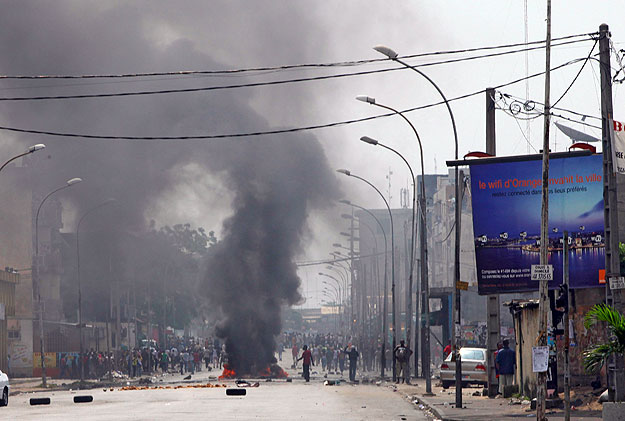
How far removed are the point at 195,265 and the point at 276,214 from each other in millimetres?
41263

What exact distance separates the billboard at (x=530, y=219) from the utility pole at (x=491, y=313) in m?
0.82

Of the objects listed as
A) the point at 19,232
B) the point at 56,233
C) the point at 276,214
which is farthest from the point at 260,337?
the point at 56,233

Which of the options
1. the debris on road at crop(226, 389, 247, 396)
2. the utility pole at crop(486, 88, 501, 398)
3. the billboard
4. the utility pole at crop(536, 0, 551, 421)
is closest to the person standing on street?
the utility pole at crop(486, 88, 501, 398)

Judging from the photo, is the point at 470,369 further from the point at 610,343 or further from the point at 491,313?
the point at 610,343

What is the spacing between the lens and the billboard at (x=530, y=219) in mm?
27859

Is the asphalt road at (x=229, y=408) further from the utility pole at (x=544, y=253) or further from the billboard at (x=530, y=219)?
the utility pole at (x=544, y=253)

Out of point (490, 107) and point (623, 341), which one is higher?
point (490, 107)

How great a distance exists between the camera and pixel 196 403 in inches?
1131

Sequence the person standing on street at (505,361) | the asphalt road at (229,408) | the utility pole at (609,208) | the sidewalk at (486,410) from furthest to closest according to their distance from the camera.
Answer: the person standing on street at (505,361)
the asphalt road at (229,408)
the sidewalk at (486,410)
the utility pole at (609,208)

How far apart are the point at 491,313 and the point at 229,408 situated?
7858 mm

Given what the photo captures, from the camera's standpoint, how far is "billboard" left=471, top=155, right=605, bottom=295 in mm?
27859

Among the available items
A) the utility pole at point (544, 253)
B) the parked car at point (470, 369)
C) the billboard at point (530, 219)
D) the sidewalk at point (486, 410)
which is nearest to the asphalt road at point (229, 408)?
the sidewalk at point (486, 410)

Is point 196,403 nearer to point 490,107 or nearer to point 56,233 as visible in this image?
point 490,107

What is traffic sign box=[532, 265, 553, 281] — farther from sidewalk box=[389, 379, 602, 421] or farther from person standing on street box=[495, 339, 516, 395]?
person standing on street box=[495, 339, 516, 395]
